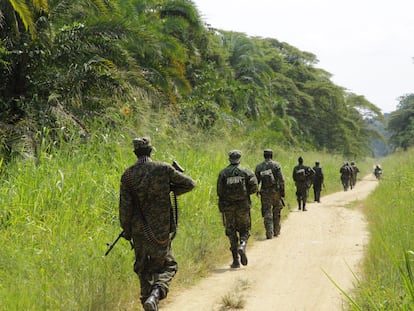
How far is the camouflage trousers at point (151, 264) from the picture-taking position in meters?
4.86

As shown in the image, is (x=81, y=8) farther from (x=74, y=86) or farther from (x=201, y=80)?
(x=201, y=80)

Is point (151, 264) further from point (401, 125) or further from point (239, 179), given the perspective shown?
point (401, 125)

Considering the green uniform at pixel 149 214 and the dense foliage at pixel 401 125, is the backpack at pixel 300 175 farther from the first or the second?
the dense foliage at pixel 401 125

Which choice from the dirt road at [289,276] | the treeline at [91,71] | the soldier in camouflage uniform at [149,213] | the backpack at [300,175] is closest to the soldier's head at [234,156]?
the dirt road at [289,276]

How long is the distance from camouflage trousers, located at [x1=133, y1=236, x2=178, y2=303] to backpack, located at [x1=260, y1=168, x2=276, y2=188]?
5.35 meters

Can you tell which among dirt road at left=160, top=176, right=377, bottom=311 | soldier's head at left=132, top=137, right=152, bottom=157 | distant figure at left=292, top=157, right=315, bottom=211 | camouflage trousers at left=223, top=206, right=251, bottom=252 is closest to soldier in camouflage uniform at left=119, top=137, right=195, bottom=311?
soldier's head at left=132, top=137, right=152, bottom=157

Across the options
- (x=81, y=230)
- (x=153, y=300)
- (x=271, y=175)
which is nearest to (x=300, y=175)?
(x=271, y=175)

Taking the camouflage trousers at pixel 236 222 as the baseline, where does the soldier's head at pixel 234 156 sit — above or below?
above

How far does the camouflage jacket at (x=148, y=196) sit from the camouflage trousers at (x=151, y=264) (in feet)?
0.41

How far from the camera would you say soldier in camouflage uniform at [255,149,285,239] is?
10.1 meters

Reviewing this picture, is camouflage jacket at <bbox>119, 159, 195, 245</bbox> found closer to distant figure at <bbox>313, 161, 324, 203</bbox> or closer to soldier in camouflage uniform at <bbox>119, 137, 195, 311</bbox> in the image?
soldier in camouflage uniform at <bbox>119, 137, 195, 311</bbox>

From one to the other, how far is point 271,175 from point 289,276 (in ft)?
11.6

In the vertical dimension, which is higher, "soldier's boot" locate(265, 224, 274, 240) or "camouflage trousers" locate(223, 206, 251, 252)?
"camouflage trousers" locate(223, 206, 251, 252)

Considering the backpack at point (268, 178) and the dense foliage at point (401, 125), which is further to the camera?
the dense foliage at point (401, 125)
